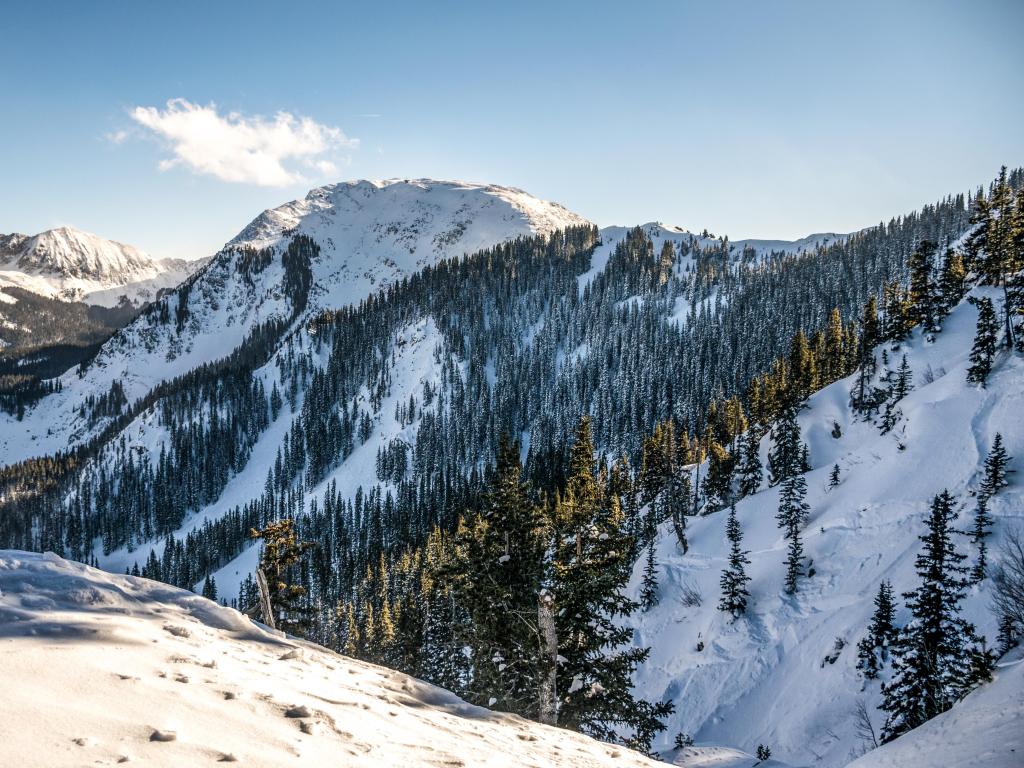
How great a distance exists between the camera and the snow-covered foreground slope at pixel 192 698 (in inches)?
144

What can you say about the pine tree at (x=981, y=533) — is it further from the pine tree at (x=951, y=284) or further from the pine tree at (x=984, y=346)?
the pine tree at (x=951, y=284)

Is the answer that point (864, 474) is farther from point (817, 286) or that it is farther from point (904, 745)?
point (817, 286)

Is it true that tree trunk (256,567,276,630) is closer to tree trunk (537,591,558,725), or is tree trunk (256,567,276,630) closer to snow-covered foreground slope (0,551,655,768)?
snow-covered foreground slope (0,551,655,768)

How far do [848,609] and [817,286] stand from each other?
12209cm

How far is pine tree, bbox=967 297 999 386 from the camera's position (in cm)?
4481

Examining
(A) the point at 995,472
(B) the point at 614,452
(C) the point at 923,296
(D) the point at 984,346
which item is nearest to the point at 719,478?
(D) the point at 984,346

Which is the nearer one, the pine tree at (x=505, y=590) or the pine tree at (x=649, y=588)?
the pine tree at (x=505, y=590)

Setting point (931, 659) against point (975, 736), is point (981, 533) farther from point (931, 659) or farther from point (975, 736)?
point (975, 736)

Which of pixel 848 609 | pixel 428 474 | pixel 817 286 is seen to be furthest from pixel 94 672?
pixel 817 286

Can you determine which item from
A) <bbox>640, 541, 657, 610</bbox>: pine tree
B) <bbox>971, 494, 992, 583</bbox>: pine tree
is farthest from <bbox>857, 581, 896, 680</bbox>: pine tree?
<bbox>640, 541, 657, 610</bbox>: pine tree

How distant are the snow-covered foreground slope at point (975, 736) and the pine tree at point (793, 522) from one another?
29.8 m

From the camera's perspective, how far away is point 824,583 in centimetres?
3750

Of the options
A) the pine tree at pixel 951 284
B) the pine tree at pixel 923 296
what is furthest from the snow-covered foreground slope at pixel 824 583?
the pine tree at pixel 951 284

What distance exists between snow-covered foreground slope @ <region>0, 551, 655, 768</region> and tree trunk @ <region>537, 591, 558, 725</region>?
4.47 meters
